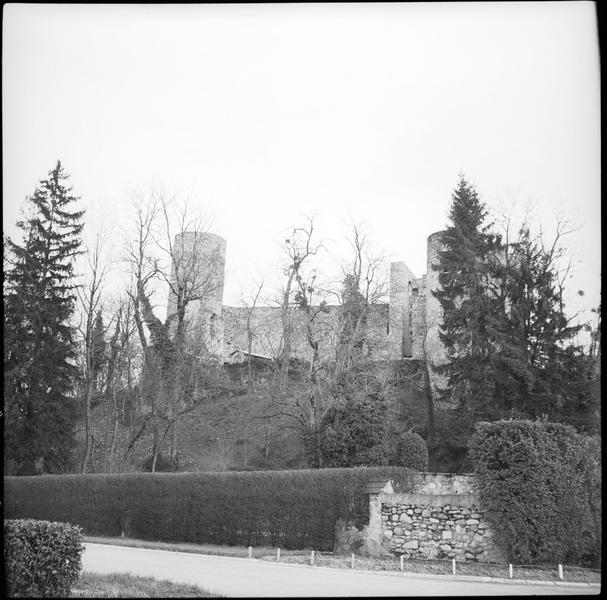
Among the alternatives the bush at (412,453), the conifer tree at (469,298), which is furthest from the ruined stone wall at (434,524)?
the conifer tree at (469,298)

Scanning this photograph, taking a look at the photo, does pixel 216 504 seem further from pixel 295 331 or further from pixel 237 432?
pixel 295 331

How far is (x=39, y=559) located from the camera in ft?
21.7

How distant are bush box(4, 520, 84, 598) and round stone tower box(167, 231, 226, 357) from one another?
1531cm

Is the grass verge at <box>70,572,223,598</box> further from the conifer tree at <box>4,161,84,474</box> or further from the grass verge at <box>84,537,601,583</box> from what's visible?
the conifer tree at <box>4,161,84,474</box>

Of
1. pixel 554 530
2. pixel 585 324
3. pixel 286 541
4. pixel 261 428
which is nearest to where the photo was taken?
pixel 554 530

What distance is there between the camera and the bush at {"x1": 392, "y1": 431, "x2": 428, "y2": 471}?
14.6 meters

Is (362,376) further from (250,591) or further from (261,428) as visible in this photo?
(250,591)

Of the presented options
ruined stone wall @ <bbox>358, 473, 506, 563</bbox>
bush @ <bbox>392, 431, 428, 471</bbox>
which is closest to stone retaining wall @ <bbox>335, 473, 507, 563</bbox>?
ruined stone wall @ <bbox>358, 473, 506, 563</bbox>

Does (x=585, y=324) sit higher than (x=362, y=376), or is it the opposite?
(x=585, y=324)

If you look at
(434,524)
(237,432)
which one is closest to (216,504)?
(434,524)

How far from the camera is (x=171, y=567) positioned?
9.72 meters

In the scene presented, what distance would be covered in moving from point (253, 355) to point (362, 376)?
43.2ft

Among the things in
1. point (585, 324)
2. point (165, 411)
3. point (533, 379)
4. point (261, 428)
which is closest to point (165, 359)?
point (165, 411)

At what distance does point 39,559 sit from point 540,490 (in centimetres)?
819
